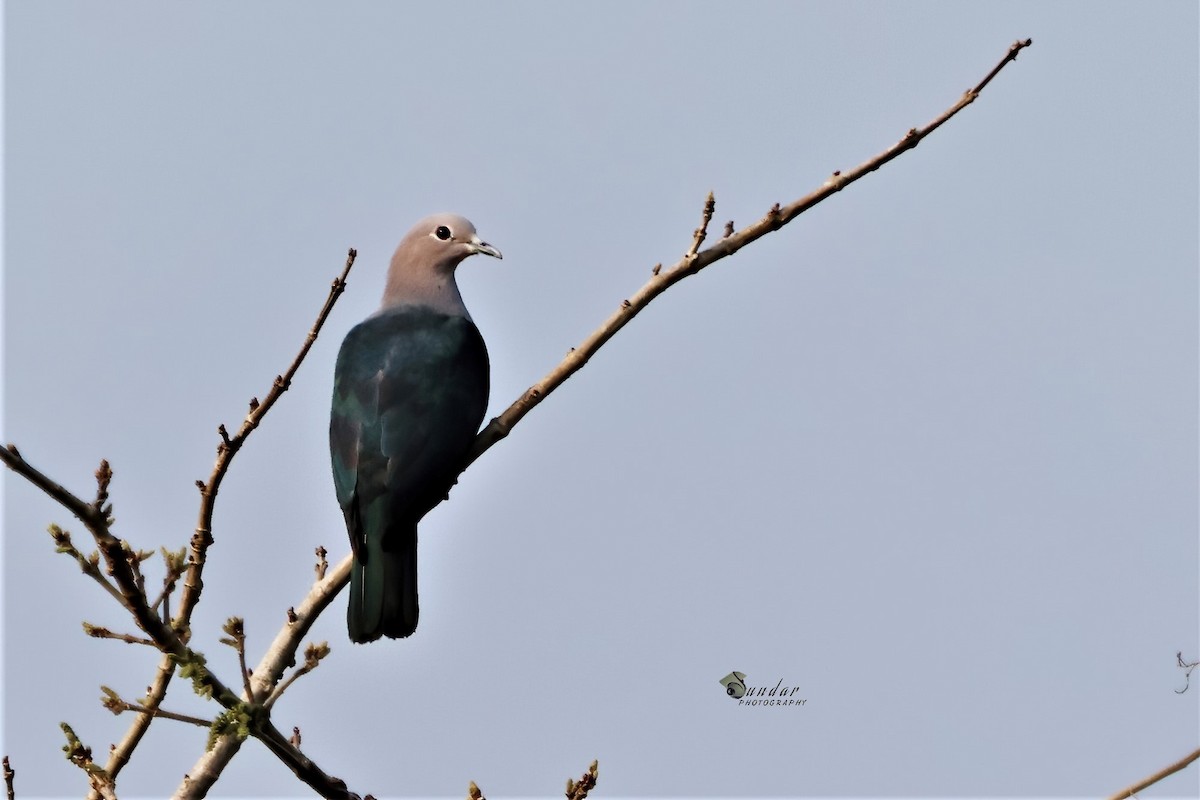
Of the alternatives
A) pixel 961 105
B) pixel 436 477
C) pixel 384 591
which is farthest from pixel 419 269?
pixel 961 105

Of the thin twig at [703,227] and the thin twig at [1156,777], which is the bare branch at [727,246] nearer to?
the thin twig at [703,227]

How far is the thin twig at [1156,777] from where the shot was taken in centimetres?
374

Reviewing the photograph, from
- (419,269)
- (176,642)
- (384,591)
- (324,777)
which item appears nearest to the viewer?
(176,642)

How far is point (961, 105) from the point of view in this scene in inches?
200

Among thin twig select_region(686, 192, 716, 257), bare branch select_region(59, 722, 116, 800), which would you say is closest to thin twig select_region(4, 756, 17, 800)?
bare branch select_region(59, 722, 116, 800)

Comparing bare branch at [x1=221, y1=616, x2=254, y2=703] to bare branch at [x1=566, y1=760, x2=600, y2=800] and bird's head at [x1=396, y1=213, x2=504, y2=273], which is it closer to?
bare branch at [x1=566, y1=760, x2=600, y2=800]

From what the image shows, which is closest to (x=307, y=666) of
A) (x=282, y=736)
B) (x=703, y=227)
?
(x=282, y=736)

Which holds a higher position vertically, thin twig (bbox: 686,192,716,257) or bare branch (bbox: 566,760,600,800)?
thin twig (bbox: 686,192,716,257)

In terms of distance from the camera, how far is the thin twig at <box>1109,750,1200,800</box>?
374 cm

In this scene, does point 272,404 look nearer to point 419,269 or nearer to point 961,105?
point 961,105

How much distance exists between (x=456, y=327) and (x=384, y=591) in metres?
1.73

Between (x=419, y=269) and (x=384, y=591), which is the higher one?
(x=419, y=269)

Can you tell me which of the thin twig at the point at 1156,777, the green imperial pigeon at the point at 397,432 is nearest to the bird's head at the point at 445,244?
the green imperial pigeon at the point at 397,432

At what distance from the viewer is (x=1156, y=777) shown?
3.79 m
